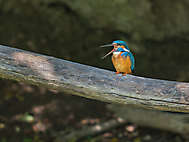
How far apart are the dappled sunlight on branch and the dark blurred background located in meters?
2.59

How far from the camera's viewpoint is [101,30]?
5.39 metres

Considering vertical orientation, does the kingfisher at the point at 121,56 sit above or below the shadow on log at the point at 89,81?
above

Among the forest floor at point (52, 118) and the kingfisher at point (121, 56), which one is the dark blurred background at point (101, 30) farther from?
the kingfisher at point (121, 56)

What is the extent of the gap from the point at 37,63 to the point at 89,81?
1.38ft

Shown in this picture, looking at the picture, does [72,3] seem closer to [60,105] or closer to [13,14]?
[13,14]

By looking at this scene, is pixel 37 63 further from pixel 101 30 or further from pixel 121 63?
pixel 101 30

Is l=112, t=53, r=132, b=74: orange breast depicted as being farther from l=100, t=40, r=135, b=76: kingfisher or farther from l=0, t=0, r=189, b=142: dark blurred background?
l=0, t=0, r=189, b=142: dark blurred background

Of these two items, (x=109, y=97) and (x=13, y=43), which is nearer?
(x=109, y=97)

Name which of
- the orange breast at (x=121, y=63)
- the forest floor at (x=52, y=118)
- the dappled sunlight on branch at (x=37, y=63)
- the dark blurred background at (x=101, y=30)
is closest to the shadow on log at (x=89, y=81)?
the dappled sunlight on branch at (x=37, y=63)

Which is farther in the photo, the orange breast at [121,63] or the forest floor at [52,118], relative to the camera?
the forest floor at [52,118]

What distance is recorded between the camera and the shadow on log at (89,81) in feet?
6.00

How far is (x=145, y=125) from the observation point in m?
4.03

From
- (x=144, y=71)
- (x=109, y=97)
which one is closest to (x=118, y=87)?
(x=109, y=97)

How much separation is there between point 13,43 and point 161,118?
3.01m
